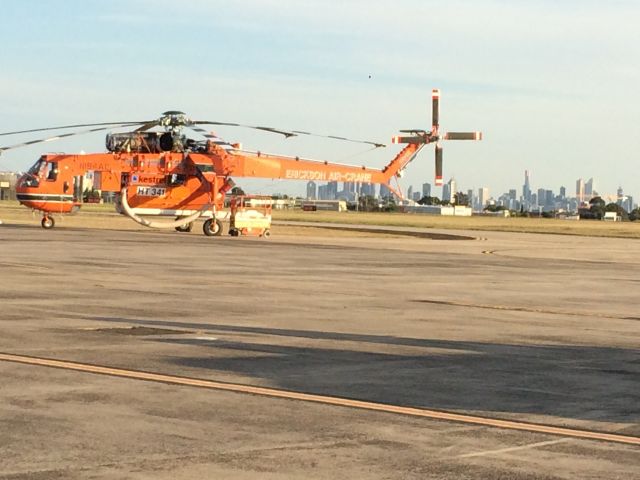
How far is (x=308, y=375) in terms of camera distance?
14.1 m

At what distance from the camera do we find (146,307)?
22.3m

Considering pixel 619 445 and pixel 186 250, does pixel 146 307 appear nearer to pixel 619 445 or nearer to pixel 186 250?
pixel 619 445

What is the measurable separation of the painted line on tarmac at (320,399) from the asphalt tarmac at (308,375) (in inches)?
3.3

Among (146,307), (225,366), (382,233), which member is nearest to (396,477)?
(225,366)

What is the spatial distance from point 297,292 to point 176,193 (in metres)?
35.6

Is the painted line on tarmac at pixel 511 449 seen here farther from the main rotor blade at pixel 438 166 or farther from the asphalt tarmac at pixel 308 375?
the main rotor blade at pixel 438 166

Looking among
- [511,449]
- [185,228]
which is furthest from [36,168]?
[511,449]

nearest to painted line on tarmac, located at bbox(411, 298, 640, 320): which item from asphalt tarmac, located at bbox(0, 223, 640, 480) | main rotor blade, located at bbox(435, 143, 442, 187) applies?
asphalt tarmac, located at bbox(0, 223, 640, 480)

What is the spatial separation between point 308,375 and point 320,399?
176 centimetres

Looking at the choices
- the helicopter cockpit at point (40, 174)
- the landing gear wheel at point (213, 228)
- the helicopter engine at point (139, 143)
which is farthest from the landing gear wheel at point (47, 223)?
the landing gear wheel at point (213, 228)

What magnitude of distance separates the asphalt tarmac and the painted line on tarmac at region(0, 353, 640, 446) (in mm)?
84

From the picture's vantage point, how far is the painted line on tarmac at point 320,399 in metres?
10.8

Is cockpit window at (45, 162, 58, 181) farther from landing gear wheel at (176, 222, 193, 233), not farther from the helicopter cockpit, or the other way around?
landing gear wheel at (176, 222, 193, 233)

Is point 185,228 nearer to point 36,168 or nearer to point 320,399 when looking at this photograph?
point 36,168
